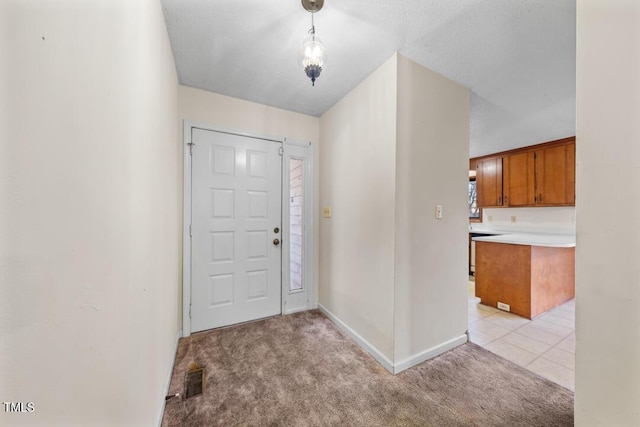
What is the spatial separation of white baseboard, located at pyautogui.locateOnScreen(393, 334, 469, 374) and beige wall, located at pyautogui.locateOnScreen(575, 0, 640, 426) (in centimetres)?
107

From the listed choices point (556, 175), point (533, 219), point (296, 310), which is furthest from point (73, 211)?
point (533, 219)

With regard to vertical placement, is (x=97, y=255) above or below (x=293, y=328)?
above

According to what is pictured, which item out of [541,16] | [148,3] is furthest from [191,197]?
[541,16]

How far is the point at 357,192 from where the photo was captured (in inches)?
91.2

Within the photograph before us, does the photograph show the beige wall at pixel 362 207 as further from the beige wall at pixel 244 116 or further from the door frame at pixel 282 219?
the beige wall at pixel 244 116

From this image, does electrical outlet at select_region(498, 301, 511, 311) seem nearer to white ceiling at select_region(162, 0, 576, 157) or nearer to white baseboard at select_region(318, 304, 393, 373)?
white baseboard at select_region(318, 304, 393, 373)

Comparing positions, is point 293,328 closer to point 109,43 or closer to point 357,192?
point 357,192

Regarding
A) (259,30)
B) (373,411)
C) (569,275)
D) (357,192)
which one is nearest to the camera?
(373,411)

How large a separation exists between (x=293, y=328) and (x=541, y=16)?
3086mm

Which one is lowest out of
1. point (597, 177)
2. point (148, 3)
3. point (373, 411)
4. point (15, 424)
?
point (373, 411)

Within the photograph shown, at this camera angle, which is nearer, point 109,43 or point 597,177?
point 109,43

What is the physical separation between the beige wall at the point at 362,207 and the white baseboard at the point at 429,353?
108mm

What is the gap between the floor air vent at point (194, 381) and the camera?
1.63 m

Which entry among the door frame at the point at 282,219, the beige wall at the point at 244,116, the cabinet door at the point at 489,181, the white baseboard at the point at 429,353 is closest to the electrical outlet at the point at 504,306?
the white baseboard at the point at 429,353
